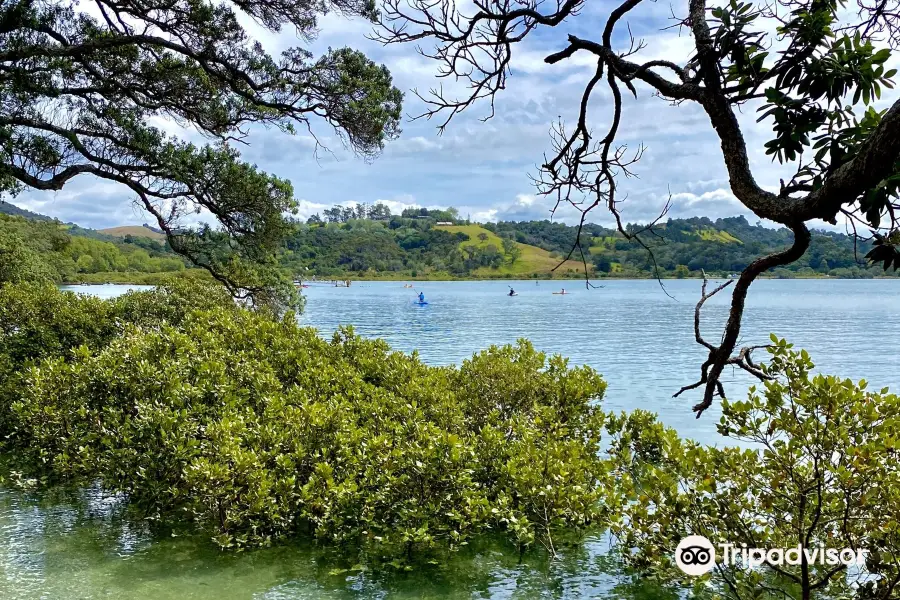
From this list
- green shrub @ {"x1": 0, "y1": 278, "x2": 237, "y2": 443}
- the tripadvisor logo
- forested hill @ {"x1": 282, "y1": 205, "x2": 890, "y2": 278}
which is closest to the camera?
the tripadvisor logo

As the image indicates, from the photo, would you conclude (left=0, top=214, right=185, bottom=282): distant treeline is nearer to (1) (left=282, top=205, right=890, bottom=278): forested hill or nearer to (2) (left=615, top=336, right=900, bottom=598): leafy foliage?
(1) (left=282, top=205, right=890, bottom=278): forested hill

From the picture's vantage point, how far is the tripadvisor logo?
4445 millimetres

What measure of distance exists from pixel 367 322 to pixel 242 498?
4565cm

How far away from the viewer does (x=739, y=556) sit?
4.62 meters

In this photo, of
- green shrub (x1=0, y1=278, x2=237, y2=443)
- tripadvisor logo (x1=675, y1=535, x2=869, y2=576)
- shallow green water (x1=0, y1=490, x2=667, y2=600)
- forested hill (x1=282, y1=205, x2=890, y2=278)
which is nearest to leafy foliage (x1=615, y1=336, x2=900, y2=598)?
tripadvisor logo (x1=675, y1=535, x2=869, y2=576)

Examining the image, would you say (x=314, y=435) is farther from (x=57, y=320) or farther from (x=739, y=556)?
(x=57, y=320)

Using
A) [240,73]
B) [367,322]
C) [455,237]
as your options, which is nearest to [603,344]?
[367,322]

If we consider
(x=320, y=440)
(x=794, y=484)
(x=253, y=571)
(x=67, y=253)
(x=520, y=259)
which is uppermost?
(x=520, y=259)

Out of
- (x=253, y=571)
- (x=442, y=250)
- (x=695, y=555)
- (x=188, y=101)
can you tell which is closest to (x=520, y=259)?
(x=442, y=250)

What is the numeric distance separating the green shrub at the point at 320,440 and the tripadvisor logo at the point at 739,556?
3.26ft

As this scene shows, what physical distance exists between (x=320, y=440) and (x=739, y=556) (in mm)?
3805

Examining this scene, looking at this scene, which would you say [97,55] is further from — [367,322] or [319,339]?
[367,322]

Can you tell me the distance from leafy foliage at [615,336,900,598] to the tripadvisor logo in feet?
0.17

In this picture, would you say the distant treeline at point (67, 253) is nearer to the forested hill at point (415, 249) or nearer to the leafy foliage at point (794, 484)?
the forested hill at point (415, 249)
